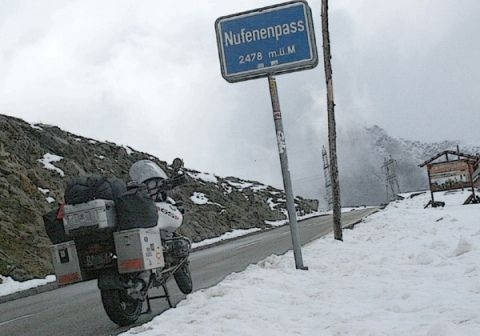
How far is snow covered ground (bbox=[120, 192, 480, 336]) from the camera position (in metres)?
4.65

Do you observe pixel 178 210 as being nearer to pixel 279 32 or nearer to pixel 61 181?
pixel 279 32

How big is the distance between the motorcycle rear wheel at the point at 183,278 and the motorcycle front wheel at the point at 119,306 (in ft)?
4.92

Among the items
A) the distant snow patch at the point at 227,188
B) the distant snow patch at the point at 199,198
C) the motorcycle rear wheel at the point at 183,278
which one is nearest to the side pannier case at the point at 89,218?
the motorcycle rear wheel at the point at 183,278

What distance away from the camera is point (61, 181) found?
2806 centimetres

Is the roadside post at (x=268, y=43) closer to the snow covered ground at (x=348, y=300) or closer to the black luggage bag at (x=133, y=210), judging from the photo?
the snow covered ground at (x=348, y=300)

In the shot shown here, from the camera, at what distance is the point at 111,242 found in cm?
678

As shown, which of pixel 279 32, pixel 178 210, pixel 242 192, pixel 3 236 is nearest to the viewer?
pixel 178 210

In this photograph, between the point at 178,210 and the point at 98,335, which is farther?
the point at 178,210

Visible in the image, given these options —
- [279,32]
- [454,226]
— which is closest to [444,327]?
[279,32]

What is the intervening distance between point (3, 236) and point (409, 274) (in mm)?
16464

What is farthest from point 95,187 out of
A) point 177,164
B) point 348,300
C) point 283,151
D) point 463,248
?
point 463,248

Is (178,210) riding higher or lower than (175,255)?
higher

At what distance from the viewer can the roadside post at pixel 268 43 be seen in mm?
9359

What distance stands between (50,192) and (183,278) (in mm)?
19028
